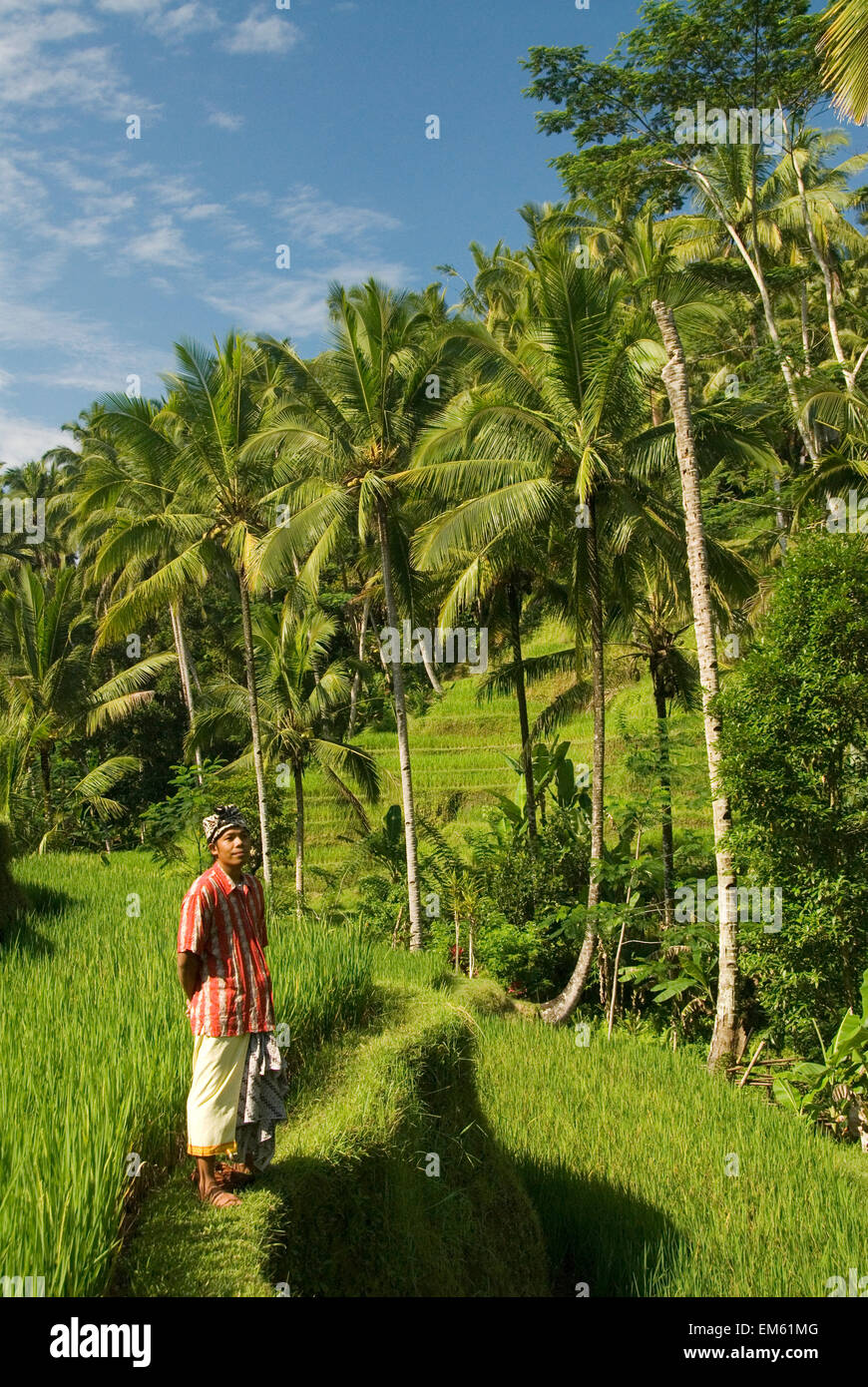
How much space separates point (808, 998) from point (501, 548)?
8099mm

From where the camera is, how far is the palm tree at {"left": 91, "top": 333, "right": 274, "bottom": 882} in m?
16.8

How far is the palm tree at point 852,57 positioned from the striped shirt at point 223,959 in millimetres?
8164

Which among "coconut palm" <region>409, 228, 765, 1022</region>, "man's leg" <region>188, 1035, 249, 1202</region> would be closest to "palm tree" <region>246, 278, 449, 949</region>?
"coconut palm" <region>409, 228, 765, 1022</region>

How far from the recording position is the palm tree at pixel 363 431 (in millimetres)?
15836

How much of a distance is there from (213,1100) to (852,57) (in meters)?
9.04

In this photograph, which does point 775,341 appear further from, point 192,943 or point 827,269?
point 192,943

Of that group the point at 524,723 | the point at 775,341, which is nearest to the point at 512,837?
the point at 524,723

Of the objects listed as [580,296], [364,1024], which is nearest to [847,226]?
[580,296]

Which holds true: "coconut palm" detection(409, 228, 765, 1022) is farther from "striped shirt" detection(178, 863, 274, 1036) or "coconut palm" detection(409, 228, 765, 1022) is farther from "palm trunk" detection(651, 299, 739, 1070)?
"striped shirt" detection(178, 863, 274, 1036)

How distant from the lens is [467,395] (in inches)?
715

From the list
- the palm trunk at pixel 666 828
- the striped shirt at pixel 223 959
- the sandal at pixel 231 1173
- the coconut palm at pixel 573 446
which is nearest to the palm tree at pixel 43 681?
the coconut palm at pixel 573 446

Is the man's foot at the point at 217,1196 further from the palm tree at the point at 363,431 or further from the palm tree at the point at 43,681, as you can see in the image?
the palm tree at the point at 43,681

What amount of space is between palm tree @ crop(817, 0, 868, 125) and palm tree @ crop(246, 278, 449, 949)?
313 inches
